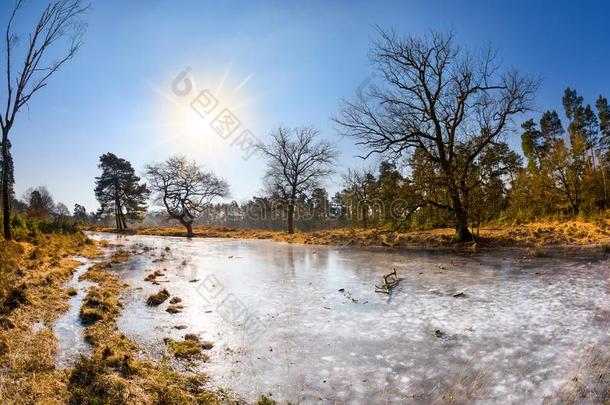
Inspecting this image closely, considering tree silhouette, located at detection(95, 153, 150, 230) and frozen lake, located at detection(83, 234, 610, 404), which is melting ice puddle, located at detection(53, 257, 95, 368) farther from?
tree silhouette, located at detection(95, 153, 150, 230)

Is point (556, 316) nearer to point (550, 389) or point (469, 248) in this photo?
point (550, 389)

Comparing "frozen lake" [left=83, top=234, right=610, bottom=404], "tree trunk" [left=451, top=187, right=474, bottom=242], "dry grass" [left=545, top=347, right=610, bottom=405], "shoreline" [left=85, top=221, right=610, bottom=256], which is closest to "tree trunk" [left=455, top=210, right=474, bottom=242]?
"tree trunk" [left=451, top=187, right=474, bottom=242]

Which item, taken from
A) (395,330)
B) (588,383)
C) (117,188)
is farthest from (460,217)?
(117,188)

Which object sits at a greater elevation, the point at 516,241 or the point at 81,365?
the point at 516,241

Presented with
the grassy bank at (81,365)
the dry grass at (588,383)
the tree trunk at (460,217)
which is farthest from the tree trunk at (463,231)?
the grassy bank at (81,365)

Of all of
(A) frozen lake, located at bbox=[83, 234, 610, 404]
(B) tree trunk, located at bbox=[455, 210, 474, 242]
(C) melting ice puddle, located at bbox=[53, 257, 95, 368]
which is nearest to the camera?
(A) frozen lake, located at bbox=[83, 234, 610, 404]

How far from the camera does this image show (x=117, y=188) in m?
48.5

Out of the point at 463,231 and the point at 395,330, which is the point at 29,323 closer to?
the point at 395,330

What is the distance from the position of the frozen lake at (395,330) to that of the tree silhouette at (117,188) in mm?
42929

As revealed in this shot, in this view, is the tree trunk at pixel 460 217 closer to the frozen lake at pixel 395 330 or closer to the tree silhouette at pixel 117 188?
the frozen lake at pixel 395 330

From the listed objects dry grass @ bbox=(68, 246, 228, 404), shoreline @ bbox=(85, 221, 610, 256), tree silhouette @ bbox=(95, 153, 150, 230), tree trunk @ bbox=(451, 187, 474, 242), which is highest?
tree silhouette @ bbox=(95, 153, 150, 230)

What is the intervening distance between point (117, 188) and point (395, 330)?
50696mm

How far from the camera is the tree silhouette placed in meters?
48.1

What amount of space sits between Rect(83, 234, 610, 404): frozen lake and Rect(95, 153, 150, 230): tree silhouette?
42.9 m
